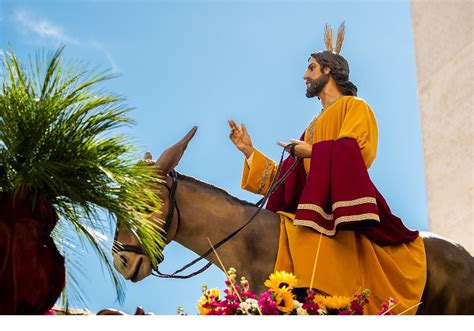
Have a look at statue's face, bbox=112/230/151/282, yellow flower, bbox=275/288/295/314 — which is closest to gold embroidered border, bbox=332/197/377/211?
statue's face, bbox=112/230/151/282

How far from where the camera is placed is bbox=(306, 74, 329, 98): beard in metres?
Result: 6.36

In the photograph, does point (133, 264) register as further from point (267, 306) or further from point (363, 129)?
point (267, 306)

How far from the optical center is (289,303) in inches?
160

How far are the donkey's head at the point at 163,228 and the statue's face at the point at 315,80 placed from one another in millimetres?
936

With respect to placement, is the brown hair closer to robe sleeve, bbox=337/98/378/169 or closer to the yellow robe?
the yellow robe

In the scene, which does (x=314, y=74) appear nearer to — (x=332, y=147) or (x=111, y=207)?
(x=332, y=147)

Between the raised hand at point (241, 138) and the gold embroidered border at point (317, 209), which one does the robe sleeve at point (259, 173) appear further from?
the gold embroidered border at point (317, 209)

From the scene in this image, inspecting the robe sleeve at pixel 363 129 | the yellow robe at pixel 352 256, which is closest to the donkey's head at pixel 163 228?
the yellow robe at pixel 352 256

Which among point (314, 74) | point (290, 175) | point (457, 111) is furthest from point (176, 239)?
point (457, 111)

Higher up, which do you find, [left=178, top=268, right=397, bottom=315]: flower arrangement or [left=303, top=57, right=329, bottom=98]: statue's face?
[left=303, top=57, right=329, bottom=98]: statue's face

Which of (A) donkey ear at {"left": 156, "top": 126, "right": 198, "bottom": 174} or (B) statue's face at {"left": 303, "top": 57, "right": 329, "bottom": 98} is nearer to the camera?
(A) donkey ear at {"left": 156, "top": 126, "right": 198, "bottom": 174}

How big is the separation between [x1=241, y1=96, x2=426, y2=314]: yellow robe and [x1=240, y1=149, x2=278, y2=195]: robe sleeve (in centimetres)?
32

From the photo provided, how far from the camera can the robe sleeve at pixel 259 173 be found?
21.3 ft
